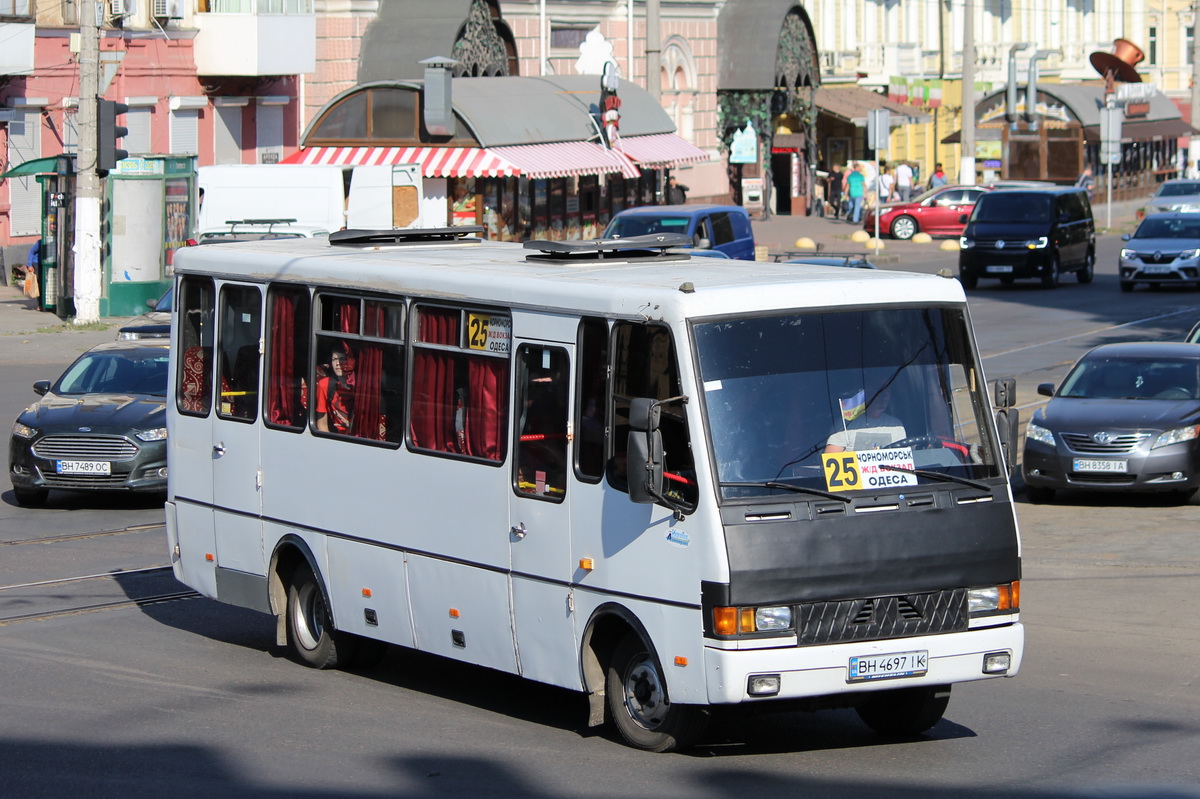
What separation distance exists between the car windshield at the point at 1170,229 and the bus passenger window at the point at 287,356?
3009cm

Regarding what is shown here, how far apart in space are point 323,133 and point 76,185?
9.24 meters

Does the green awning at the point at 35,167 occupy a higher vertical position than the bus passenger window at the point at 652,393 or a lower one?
higher

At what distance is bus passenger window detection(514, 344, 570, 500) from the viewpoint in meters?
8.74

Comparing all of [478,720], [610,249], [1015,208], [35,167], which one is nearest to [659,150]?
[1015,208]

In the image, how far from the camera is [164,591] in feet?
42.8

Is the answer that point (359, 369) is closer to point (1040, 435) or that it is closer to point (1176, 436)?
point (1040, 435)

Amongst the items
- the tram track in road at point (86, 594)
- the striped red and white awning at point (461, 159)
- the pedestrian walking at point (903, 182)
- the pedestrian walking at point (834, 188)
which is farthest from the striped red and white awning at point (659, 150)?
the tram track in road at point (86, 594)

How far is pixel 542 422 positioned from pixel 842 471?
155 cm

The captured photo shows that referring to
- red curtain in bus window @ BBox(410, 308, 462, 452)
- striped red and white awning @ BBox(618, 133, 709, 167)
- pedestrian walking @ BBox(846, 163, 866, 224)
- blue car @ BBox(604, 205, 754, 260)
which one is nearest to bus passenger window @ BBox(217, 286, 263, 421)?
red curtain in bus window @ BBox(410, 308, 462, 452)

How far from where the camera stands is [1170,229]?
3806 cm

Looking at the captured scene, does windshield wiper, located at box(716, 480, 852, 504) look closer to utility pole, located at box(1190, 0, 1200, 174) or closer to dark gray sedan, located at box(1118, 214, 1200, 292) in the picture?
dark gray sedan, located at box(1118, 214, 1200, 292)

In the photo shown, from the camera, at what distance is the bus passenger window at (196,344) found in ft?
37.2

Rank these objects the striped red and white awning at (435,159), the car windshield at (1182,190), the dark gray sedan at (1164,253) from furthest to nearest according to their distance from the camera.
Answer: the car windshield at (1182,190) → the dark gray sedan at (1164,253) → the striped red and white awning at (435,159)

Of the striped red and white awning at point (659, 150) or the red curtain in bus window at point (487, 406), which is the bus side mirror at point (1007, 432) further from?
the striped red and white awning at point (659, 150)
